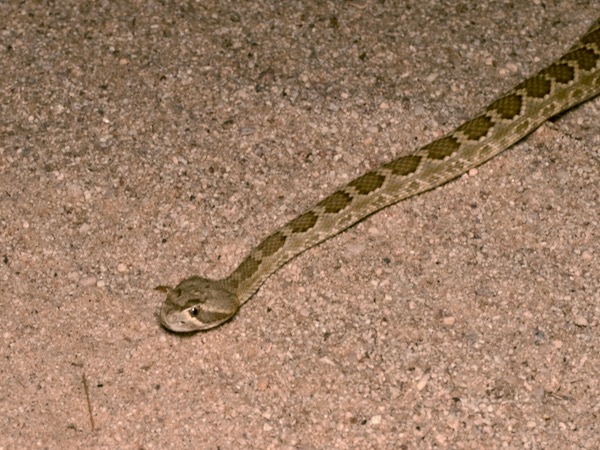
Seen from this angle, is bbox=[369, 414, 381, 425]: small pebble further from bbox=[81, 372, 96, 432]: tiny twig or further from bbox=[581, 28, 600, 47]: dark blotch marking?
bbox=[581, 28, 600, 47]: dark blotch marking

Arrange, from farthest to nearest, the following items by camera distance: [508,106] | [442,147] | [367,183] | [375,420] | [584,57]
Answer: [584,57] < [508,106] < [442,147] < [367,183] < [375,420]

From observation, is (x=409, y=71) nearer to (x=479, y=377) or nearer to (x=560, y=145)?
(x=560, y=145)

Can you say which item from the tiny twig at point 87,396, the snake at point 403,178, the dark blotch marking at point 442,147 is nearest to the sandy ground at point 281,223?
the tiny twig at point 87,396

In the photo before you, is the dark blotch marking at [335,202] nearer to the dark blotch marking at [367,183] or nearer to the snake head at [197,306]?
the dark blotch marking at [367,183]

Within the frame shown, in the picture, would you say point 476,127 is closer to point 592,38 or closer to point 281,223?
point 592,38

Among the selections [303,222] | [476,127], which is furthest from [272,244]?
[476,127]

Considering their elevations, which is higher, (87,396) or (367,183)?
(367,183)
